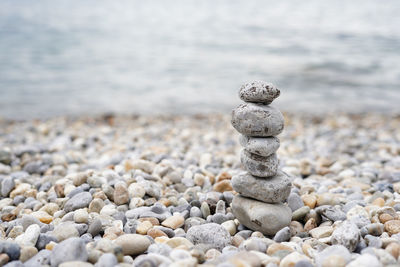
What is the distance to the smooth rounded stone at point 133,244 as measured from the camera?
2373mm

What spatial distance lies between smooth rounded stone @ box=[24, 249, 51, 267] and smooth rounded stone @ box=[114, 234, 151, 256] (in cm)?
42

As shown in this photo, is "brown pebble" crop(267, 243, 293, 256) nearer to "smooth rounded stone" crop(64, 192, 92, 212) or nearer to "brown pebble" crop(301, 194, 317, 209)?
"brown pebble" crop(301, 194, 317, 209)

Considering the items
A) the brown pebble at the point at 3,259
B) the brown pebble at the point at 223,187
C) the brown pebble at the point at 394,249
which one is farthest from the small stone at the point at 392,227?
the brown pebble at the point at 3,259

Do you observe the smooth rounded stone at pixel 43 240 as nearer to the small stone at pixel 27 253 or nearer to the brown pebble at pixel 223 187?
the small stone at pixel 27 253

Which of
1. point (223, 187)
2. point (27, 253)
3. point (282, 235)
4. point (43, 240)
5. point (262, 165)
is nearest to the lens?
point (27, 253)

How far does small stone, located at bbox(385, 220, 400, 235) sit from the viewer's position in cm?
265

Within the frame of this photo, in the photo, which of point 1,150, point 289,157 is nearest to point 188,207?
point 289,157

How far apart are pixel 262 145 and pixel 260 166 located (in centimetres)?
18

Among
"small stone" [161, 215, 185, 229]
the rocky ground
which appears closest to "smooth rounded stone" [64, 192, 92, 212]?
the rocky ground

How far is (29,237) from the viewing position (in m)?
2.51

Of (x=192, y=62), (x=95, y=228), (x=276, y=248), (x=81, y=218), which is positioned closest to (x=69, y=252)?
(x=95, y=228)

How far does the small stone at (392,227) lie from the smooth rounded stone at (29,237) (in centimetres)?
248

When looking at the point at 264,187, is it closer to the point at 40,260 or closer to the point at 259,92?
the point at 259,92

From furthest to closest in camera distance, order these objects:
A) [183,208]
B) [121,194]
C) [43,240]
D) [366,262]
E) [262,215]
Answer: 1. [121,194]
2. [183,208]
3. [262,215]
4. [43,240]
5. [366,262]
